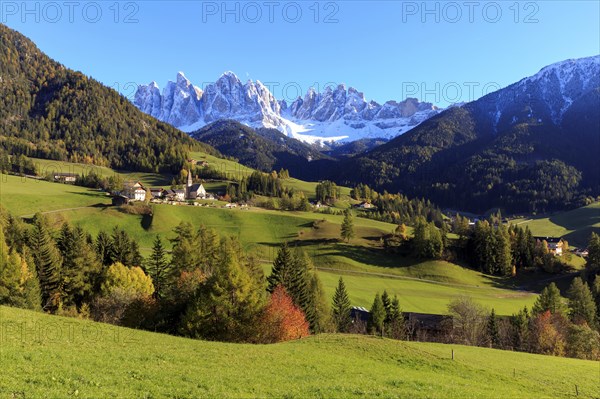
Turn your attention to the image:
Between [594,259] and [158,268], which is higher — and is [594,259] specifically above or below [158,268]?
above

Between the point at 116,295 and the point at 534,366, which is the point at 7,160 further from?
the point at 534,366

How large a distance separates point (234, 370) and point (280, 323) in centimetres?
2488

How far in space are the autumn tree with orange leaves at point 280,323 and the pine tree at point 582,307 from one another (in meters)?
58.8

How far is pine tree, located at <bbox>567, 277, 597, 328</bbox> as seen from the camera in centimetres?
7545

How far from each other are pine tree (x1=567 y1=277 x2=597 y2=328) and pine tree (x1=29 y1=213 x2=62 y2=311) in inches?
3700

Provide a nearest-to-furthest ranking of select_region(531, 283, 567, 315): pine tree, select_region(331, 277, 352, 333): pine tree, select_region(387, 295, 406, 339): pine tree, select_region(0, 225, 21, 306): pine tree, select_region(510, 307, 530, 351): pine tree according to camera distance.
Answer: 1. select_region(0, 225, 21, 306): pine tree
2. select_region(510, 307, 530, 351): pine tree
3. select_region(387, 295, 406, 339): pine tree
4. select_region(331, 277, 352, 333): pine tree
5. select_region(531, 283, 567, 315): pine tree

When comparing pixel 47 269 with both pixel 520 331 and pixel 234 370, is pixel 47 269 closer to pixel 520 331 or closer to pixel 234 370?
pixel 234 370

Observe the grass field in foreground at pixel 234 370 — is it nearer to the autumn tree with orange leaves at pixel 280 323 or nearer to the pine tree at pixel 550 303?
the autumn tree with orange leaves at pixel 280 323

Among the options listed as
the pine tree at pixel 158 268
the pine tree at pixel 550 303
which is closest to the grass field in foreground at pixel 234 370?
the pine tree at pixel 158 268

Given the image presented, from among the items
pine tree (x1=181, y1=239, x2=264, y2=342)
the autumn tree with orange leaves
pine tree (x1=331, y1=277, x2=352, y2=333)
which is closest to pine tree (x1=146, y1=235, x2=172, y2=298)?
the autumn tree with orange leaves

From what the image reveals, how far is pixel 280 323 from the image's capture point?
4594 cm

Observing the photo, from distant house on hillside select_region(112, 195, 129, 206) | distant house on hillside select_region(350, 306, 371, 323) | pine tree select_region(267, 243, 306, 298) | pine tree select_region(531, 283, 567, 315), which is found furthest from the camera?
distant house on hillside select_region(112, 195, 129, 206)

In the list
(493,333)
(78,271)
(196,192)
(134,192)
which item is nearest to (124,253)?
(78,271)

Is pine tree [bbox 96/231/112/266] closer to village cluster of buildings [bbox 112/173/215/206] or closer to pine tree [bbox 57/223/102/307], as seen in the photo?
pine tree [bbox 57/223/102/307]
